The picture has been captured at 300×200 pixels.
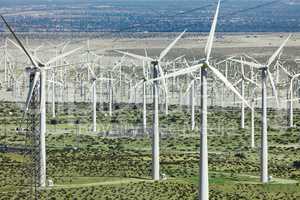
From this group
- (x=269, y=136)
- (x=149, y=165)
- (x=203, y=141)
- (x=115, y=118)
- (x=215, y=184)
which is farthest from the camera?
(x=115, y=118)

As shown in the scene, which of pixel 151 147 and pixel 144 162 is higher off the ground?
pixel 151 147

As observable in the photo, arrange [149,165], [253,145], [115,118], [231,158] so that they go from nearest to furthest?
1. [149,165]
2. [231,158]
3. [253,145]
4. [115,118]

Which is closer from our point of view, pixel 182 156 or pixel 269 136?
pixel 182 156

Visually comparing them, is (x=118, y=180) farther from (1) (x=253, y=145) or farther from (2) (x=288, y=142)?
(2) (x=288, y=142)

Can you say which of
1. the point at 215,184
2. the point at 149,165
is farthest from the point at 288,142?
the point at 215,184

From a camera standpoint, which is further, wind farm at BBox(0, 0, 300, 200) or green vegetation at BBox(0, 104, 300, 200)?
green vegetation at BBox(0, 104, 300, 200)

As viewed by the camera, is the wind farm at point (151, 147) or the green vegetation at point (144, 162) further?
the green vegetation at point (144, 162)

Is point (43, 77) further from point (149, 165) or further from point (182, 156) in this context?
point (182, 156)

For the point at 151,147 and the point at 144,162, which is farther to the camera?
the point at 151,147

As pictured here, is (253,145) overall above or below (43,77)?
below
